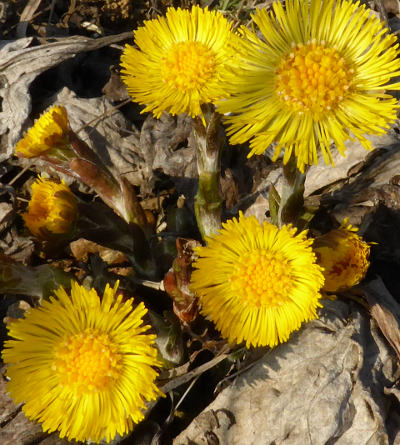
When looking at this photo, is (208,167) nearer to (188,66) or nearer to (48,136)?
(188,66)

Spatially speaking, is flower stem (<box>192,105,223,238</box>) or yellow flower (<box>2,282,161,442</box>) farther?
A: flower stem (<box>192,105,223,238</box>)

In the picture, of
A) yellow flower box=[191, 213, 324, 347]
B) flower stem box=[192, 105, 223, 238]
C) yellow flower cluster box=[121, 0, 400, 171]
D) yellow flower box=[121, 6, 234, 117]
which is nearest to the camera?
yellow flower cluster box=[121, 0, 400, 171]

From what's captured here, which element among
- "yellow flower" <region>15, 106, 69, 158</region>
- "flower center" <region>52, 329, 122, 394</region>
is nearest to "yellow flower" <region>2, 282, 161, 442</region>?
"flower center" <region>52, 329, 122, 394</region>

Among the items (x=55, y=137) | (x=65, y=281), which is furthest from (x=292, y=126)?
(x=65, y=281)

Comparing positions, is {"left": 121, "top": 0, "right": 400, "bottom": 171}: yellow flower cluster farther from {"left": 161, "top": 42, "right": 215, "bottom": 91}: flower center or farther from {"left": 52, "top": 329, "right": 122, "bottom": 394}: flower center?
{"left": 52, "top": 329, "right": 122, "bottom": 394}: flower center

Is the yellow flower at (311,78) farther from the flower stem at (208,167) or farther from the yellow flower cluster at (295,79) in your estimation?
the flower stem at (208,167)

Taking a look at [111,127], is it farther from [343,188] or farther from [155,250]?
[343,188]
